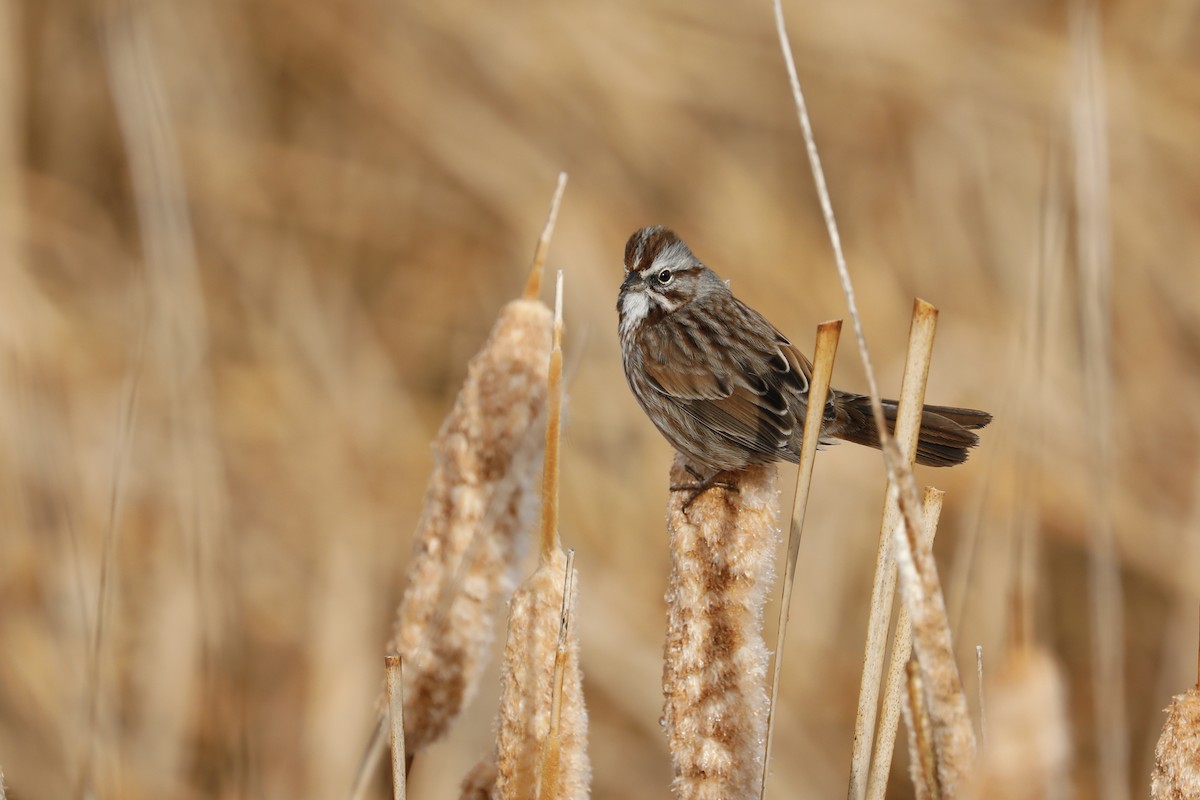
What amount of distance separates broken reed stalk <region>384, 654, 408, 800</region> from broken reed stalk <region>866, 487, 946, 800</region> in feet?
1.93

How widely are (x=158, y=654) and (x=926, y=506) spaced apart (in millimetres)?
3066

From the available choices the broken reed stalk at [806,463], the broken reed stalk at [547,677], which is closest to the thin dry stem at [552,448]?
the broken reed stalk at [547,677]

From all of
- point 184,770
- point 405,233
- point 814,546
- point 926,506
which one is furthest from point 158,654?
point 926,506

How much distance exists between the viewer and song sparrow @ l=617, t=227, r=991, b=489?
7.93ft

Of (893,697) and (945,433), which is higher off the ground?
(945,433)

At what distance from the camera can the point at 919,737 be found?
44.2 inches

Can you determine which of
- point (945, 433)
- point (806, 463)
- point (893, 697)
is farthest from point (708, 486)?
point (945, 433)

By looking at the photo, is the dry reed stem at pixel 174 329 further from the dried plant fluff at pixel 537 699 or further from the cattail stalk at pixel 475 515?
the dried plant fluff at pixel 537 699

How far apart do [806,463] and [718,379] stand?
132 cm

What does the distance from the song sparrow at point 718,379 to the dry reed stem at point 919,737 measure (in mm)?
1069

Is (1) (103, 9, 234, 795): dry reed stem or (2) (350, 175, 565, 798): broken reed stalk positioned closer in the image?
(2) (350, 175, 565, 798): broken reed stalk

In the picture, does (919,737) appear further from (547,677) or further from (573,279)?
(573,279)

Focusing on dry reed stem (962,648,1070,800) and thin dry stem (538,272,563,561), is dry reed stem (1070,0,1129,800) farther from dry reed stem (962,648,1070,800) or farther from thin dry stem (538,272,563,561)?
thin dry stem (538,272,563,561)

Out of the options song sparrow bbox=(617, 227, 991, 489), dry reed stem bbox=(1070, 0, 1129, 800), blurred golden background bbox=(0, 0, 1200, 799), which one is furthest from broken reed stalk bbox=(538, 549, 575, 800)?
blurred golden background bbox=(0, 0, 1200, 799)
